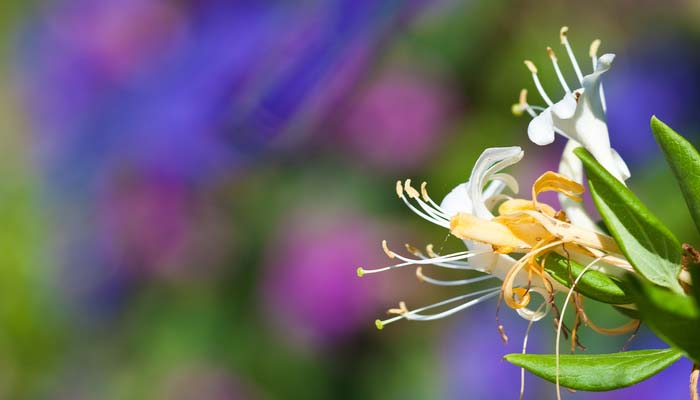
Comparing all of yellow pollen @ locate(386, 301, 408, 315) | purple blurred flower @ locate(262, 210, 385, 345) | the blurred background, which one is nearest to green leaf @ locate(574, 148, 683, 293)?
yellow pollen @ locate(386, 301, 408, 315)

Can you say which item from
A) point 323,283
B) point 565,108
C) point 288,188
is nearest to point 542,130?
point 565,108

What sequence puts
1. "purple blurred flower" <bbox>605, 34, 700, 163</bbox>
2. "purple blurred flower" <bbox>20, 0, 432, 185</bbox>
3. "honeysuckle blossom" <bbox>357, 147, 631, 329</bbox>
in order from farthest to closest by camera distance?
1. "purple blurred flower" <bbox>20, 0, 432, 185</bbox>
2. "purple blurred flower" <bbox>605, 34, 700, 163</bbox>
3. "honeysuckle blossom" <bbox>357, 147, 631, 329</bbox>

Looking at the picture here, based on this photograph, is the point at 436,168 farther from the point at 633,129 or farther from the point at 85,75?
the point at 85,75

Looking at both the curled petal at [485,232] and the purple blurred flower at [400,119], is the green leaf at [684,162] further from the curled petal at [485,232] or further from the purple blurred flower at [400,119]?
the purple blurred flower at [400,119]

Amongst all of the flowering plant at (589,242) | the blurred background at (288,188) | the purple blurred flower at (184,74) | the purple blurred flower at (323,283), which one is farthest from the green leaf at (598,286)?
the purple blurred flower at (184,74)

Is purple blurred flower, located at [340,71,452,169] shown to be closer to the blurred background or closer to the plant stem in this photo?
the blurred background

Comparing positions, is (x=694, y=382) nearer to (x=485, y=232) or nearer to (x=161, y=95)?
(x=485, y=232)

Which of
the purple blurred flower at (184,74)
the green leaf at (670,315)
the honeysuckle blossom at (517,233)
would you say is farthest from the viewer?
the purple blurred flower at (184,74)
